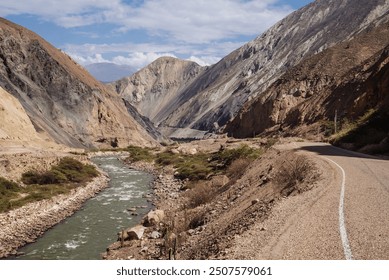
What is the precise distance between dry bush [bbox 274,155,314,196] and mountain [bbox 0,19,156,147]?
71.9m

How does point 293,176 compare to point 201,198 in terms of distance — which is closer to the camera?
point 293,176

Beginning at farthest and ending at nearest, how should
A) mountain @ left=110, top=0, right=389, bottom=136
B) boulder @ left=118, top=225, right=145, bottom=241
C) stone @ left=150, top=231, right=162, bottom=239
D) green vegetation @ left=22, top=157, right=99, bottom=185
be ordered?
mountain @ left=110, top=0, right=389, bottom=136 < green vegetation @ left=22, top=157, right=99, bottom=185 < boulder @ left=118, top=225, right=145, bottom=241 < stone @ left=150, top=231, right=162, bottom=239

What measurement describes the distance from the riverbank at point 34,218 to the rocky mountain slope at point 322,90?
137 feet

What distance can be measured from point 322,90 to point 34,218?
68442 millimetres

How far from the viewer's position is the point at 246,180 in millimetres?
24094

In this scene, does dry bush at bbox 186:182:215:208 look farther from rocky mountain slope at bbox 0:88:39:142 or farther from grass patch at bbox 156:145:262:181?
rocky mountain slope at bbox 0:88:39:142

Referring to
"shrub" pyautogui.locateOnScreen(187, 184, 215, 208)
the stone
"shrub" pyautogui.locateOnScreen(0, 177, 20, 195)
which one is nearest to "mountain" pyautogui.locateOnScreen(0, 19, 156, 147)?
"shrub" pyautogui.locateOnScreen(0, 177, 20, 195)

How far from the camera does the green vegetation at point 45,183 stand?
99.6 feet

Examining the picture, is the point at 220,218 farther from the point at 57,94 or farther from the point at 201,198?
the point at 57,94

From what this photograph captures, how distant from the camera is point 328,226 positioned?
11.2 meters

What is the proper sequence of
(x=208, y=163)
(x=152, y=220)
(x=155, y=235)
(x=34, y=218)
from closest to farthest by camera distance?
(x=155, y=235)
(x=152, y=220)
(x=34, y=218)
(x=208, y=163)

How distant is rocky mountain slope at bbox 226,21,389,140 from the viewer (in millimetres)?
69312

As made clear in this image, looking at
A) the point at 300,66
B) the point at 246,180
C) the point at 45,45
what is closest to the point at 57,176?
the point at 246,180

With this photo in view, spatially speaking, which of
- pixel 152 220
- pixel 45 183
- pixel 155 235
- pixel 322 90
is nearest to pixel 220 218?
pixel 155 235
